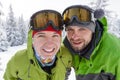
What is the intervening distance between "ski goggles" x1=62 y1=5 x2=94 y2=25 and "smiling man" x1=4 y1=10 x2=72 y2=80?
16 centimetres

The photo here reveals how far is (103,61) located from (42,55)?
1.09 meters

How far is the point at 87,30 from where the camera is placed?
549cm

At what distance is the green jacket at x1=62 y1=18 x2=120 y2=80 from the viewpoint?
5.31 m

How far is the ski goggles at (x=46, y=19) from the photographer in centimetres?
559

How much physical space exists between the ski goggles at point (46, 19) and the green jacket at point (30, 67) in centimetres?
23

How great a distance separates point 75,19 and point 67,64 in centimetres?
98

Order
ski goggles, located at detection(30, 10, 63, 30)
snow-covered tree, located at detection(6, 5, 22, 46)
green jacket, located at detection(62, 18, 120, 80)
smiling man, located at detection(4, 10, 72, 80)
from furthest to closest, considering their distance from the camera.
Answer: snow-covered tree, located at detection(6, 5, 22, 46), ski goggles, located at detection(30, 10, 63, 30), smiling man, located at detection(4, 10, 72, 80), green jacket, located at detection(62, 18, 120, 80)

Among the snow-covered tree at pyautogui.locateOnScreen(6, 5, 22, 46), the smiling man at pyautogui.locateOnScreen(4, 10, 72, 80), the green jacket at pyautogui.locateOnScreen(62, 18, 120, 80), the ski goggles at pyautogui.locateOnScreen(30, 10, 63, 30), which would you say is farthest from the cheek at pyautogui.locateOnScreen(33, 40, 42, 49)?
the snow-covered tree at pyautogui.locateOnScreen(6, 5, 22, 46)

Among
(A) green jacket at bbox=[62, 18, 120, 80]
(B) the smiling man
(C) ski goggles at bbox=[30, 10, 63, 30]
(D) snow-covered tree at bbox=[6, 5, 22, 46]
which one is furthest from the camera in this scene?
(D) snow-covered tree at bbox=[6, 5, 22, 46]

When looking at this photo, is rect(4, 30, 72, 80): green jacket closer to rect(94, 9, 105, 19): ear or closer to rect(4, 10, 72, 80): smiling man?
rect(4, 10, 72, 80): smiling man

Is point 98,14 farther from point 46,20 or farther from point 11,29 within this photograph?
point 11,29

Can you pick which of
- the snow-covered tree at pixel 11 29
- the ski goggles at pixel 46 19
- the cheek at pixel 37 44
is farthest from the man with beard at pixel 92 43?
the snow-covered tree at pixel 11 29

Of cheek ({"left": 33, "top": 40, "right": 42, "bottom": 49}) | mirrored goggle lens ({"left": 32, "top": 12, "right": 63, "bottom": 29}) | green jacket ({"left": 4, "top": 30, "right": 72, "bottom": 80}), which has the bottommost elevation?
green jacket ({"left": 4, "top": 30, "right": 72, "bottom": 80})

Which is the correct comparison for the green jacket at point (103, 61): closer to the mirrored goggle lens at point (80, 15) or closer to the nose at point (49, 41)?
the mirrored goggle lens at point (80, 15)
